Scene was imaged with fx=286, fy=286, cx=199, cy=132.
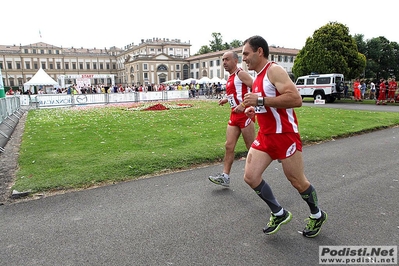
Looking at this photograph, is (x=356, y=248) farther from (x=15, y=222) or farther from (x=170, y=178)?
(x=15, y=222)

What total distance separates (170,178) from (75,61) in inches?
4979

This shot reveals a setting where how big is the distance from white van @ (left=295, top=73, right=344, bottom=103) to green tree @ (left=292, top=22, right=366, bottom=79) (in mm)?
6120

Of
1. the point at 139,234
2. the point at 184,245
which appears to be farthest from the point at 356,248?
the point at 139,234

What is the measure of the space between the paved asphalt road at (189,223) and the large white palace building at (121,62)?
7197cm

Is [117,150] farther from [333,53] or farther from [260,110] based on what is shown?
[333,53]

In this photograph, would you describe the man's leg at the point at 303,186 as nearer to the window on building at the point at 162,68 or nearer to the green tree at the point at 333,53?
the green tree at the point at 333,53

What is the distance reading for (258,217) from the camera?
142 inches

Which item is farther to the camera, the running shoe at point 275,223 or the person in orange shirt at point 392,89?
the person in orange shirt at point 392,89

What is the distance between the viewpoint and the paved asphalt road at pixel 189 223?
2840 millimetres

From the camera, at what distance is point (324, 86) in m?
24.7

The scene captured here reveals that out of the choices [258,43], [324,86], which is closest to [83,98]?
[324,86]

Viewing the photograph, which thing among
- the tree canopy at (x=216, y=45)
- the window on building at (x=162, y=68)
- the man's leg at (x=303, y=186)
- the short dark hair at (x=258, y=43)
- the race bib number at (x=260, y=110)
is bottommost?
the man's leg at (x=303, y=186)

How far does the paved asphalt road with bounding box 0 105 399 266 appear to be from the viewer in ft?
9.32

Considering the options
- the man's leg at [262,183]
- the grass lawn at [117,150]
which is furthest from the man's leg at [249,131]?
the grass lawn at [117,150]
